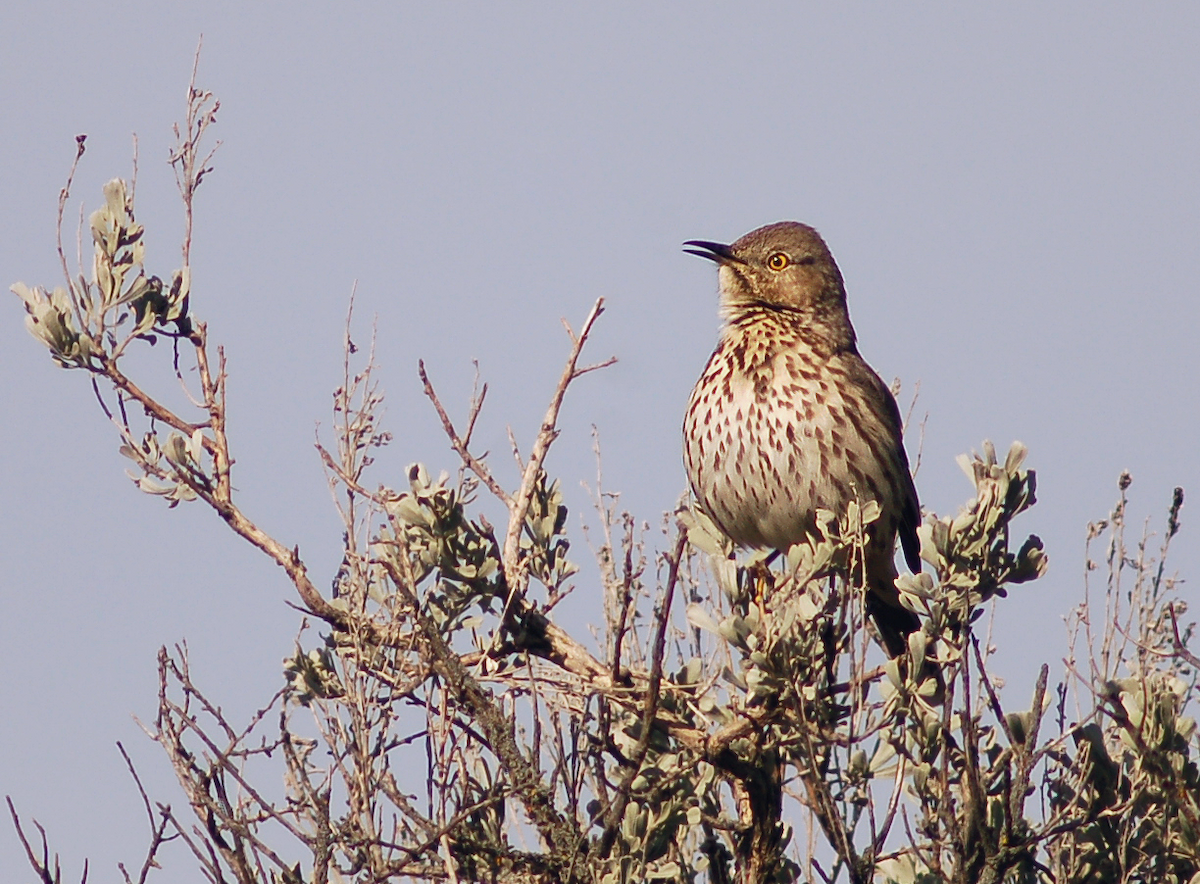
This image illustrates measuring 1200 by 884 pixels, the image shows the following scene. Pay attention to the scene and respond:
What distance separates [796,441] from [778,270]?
1267 mm

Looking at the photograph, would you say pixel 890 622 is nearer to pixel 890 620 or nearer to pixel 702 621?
pixel 890 620

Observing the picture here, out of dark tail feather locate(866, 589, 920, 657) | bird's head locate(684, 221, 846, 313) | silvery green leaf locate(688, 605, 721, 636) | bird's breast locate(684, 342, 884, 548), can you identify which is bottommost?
silvery green leaf locate(688, 605, 721, 636)

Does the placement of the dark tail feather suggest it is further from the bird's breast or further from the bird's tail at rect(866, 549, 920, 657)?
the bird's breast

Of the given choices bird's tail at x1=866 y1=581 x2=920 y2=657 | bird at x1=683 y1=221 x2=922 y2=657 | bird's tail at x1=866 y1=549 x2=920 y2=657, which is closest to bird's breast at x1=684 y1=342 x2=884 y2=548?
bird at x1=683 y1=221 x2=922 y2=657

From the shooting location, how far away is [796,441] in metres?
6.32

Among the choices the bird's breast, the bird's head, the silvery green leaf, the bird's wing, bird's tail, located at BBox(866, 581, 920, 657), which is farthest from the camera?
the bird's head

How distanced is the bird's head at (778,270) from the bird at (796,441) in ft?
0.13

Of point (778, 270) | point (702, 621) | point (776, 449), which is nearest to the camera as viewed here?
point (702, 621)

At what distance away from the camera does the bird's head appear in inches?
285

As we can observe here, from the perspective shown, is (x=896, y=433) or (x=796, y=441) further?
(x=896, y=433)

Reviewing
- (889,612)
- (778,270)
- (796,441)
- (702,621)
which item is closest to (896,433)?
(796,441)

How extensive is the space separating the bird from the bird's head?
1.5 inches

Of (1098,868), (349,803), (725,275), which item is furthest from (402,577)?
(725,275)

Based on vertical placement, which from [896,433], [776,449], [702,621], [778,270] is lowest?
[702,621]
